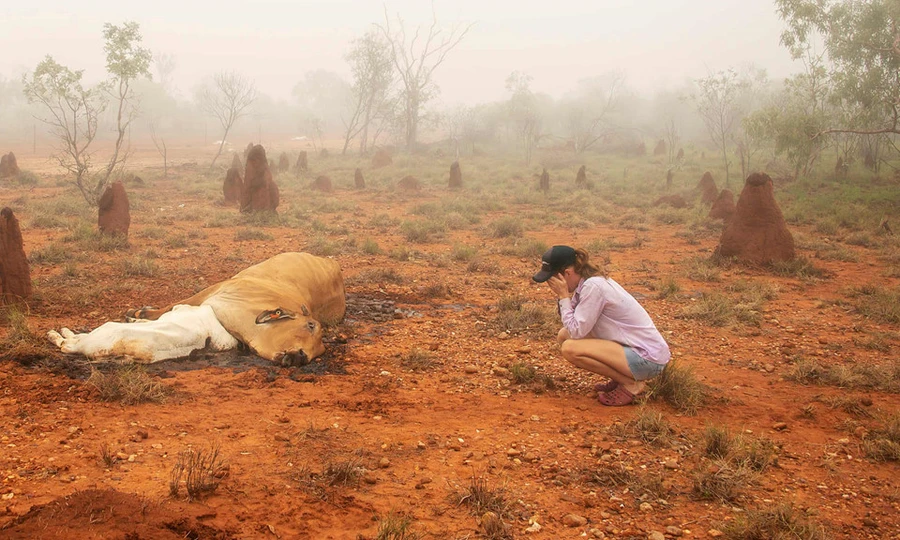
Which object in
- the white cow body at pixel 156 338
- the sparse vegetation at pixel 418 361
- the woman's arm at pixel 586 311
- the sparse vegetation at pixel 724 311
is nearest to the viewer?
the woman's arm at pixel 586 311

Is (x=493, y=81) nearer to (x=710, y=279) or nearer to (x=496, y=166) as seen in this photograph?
(x=496, y=166)

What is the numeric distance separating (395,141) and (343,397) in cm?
3788

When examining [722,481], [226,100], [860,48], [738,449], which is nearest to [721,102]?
[860,48]

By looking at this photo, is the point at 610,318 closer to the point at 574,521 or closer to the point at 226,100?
the point at 574,521

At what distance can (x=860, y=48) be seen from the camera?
18.6 meters

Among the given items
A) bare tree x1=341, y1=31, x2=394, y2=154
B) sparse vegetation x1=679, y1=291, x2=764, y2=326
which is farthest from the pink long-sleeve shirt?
bare tree x1=341, y1=31, x2=394, y2=154

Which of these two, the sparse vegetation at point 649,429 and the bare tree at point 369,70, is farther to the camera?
the bare tree at point 369,70

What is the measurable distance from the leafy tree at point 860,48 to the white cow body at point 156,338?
15584 millimetres

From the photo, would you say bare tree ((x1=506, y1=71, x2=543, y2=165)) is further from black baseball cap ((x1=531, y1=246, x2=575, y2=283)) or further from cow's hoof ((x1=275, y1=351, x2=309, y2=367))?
black baseball cap ((x1=531, y1=246, x2=575, y2=283))

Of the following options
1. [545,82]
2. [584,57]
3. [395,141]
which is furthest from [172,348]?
[584,57]

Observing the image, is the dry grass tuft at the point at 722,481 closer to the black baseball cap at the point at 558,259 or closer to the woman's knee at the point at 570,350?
the woman's knee at the point at 570,350

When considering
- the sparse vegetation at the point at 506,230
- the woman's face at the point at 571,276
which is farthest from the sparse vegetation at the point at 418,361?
the sparse vegetation at the point at 506,230

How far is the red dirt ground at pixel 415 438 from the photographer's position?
3.25 metres

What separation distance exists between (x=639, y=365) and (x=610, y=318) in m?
0.42
